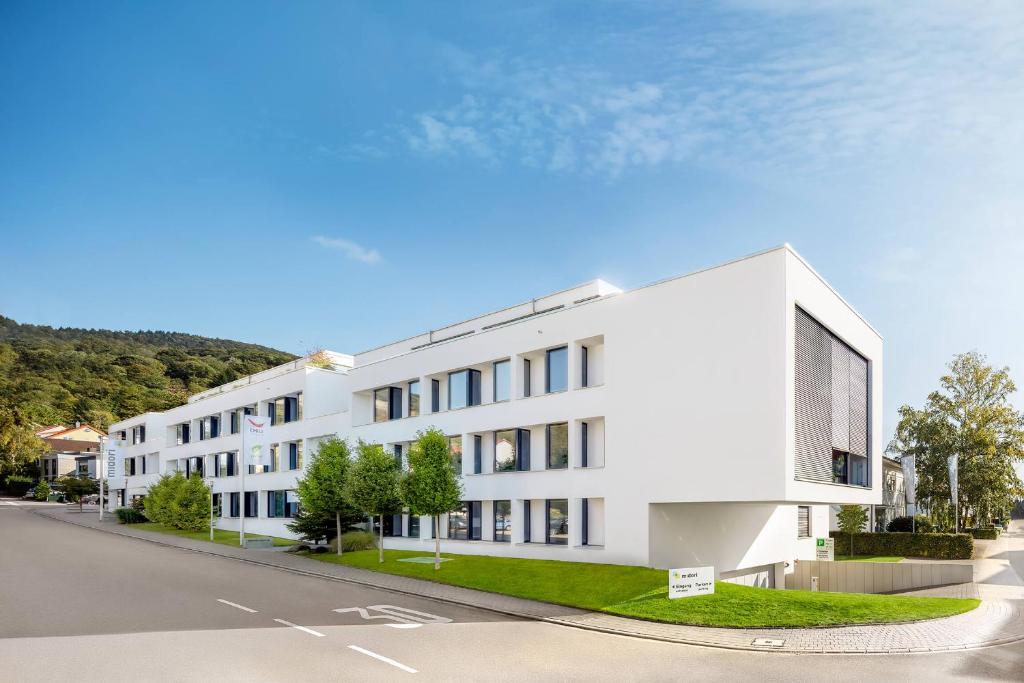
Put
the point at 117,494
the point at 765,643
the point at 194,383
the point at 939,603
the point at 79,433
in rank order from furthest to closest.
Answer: the point at 194,383 < the point at 79,433 < the point at 117,494 < the point at 939,603 < the point at 765,643

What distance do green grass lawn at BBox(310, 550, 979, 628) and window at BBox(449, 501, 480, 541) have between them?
4632mm

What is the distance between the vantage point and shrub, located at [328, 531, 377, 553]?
36.0m

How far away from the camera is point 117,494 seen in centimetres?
7975

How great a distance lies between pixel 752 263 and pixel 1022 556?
106 feet

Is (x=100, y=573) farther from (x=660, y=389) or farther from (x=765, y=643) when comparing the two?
(x=765, y=643)

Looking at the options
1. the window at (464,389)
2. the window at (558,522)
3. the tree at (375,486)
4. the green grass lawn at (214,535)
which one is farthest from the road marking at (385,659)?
the green grass lawn at (214,535)

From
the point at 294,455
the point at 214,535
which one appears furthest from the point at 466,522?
the point at 214,535

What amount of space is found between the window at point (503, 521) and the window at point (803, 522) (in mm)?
15374

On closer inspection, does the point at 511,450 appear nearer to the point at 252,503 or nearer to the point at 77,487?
the point at 252,503

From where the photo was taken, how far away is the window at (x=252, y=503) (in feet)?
168

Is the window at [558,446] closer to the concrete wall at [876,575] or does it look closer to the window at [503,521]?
the window at [503,521]

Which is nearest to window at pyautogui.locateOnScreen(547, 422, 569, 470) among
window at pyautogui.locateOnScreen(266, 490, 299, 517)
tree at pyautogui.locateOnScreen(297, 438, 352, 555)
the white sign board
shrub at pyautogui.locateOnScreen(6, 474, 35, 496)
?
the white sign board

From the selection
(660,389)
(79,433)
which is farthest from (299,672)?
(79,433)

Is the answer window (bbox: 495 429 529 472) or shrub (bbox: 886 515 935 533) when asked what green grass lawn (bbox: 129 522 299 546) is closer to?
window (bbox: 495 429 529 472)
